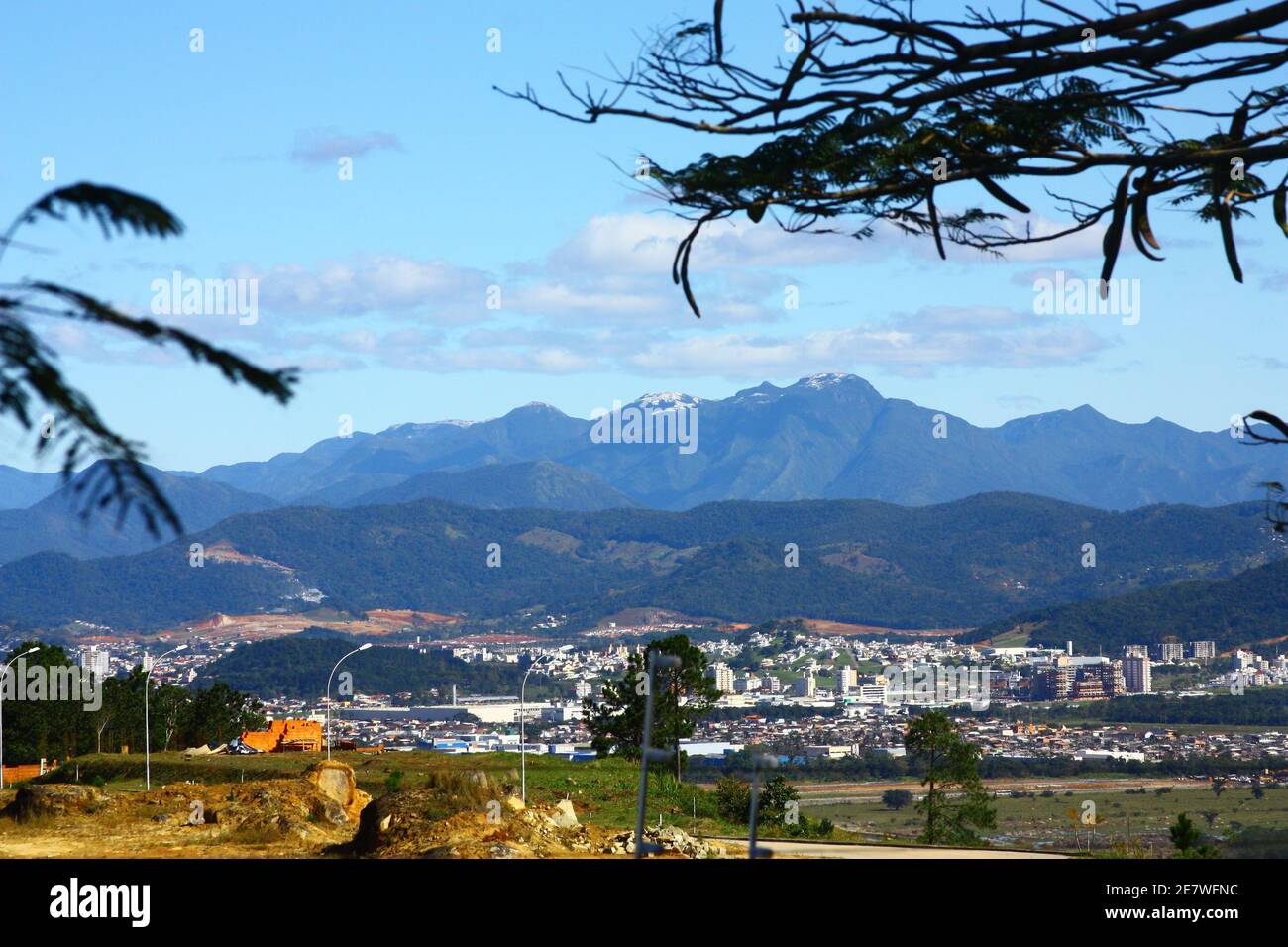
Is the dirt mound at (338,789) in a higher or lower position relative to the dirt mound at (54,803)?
lower

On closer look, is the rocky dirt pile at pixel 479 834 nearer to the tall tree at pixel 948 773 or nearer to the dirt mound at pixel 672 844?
the dirt mound at pixel 672 844

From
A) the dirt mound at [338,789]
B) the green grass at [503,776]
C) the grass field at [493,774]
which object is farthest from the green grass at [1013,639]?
the dirt mound at [338,789]

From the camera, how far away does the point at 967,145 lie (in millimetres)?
8438

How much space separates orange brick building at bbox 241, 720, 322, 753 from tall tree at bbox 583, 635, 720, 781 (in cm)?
1057

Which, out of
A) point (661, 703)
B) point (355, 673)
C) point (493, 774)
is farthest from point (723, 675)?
point (493, 774)

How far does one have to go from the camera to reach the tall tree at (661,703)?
41656 mm

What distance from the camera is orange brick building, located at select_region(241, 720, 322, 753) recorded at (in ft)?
187

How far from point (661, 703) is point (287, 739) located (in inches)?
1034

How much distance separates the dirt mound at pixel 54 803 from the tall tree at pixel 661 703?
16.2 metres

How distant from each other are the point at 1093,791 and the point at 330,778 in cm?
6386

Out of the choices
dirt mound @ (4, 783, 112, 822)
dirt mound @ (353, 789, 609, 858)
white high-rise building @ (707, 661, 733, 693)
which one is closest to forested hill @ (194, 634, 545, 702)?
white high-rise building @ (707, 661, 733, 693)

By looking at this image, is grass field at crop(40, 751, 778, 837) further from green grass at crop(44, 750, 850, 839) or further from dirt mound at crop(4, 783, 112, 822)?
dirt mound at crop(4, 783, 112, 822)
